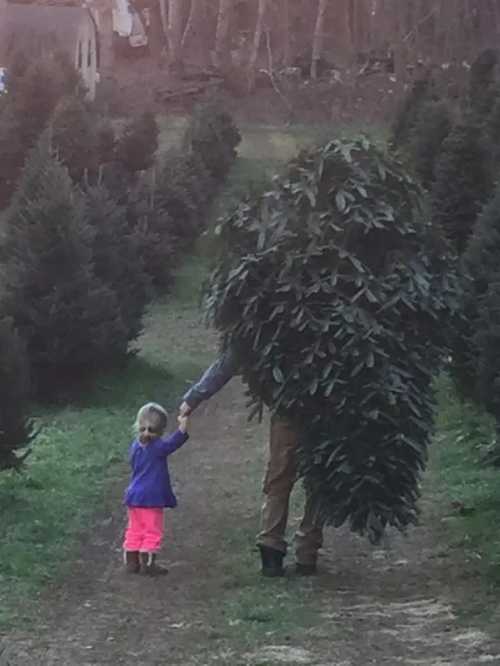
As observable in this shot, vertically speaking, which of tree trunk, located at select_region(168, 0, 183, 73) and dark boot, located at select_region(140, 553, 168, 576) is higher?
tree trunk, located at select_region(168, 0, 183, 73)

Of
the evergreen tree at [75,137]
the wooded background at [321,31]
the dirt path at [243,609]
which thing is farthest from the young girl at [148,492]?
the wooded background at [321,31]

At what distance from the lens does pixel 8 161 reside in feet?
107

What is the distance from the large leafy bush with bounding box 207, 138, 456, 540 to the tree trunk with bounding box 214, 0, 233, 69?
4779cm

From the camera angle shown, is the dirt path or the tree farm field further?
the tree farm field

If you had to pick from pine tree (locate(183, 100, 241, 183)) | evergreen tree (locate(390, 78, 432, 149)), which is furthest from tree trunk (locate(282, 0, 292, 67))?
evergreen tree (locate(390, 78, 432, 149))

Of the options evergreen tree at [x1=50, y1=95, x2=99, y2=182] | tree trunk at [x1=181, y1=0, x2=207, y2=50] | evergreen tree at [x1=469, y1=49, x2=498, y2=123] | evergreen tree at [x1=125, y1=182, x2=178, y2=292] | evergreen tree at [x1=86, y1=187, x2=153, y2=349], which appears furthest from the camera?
tree trunk at [x1=181, y1=0, x2=207, y2=50]

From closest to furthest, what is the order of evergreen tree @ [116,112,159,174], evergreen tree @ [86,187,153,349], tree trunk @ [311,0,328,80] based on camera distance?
evergreen tree @ [86,187,153,349]
evergreen tree @ [116,112,159,174]
tree trunk @ [311,0,328,80]

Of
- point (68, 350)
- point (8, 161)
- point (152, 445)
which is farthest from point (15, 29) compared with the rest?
point (152, 445)

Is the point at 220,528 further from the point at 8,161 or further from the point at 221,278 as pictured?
the point at 8,161

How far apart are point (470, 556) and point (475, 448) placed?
3.88 m

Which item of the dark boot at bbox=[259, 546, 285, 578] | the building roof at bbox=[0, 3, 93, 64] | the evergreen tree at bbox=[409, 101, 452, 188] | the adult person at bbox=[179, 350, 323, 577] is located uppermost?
the building roof at bbox=[0, 3, 93, 64]

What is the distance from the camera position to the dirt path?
7.24 meters

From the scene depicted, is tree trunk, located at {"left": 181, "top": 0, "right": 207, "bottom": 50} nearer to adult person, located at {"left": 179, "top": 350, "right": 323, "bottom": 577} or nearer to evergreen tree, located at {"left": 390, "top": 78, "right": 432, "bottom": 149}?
evergreen tree, located at {"left": 390, "top": 78, "right": 432, "bottom": 149}

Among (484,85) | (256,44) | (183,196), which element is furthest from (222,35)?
(183,196)
